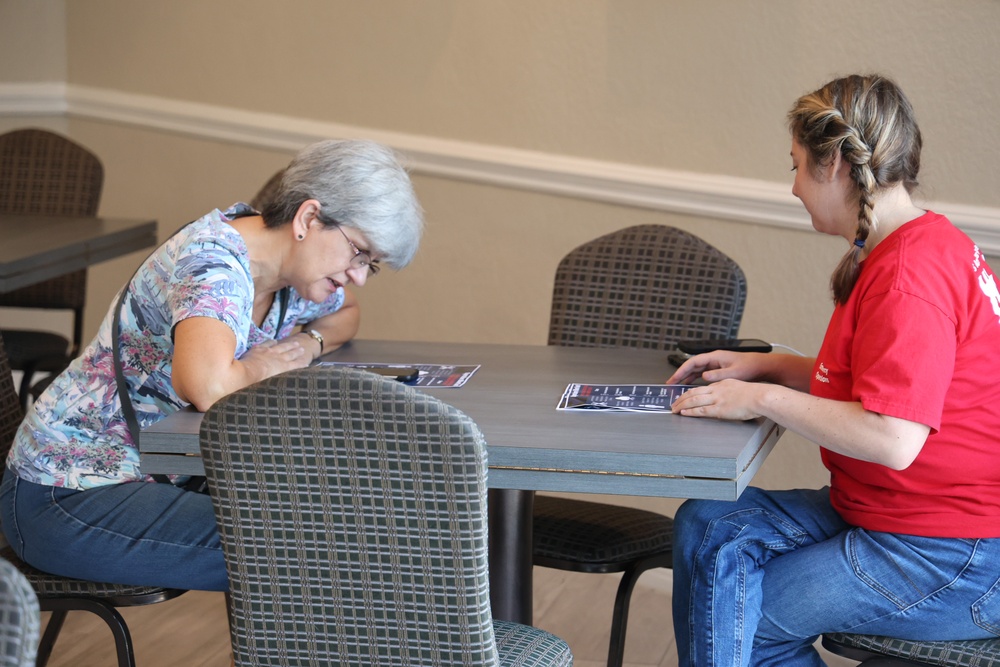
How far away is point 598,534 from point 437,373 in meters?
0.45

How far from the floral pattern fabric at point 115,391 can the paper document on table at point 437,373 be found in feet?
0.88

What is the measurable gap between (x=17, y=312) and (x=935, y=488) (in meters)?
3.90

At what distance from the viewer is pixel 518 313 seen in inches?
139

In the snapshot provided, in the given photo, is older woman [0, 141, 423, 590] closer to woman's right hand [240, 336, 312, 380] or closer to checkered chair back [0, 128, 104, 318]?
woman's right hand [240, 336, 312, 380]

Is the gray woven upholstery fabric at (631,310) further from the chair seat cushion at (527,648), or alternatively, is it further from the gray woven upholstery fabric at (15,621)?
the gray woven upholstery fabric at (15,621)

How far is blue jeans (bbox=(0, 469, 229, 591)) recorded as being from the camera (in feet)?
6.19

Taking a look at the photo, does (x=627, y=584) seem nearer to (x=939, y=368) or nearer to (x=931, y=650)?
(x=931, y=650)

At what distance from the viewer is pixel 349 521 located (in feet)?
4.50

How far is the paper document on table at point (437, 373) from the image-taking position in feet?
6.64

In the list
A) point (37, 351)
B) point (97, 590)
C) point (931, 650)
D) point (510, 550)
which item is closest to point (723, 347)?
point (510, 550)

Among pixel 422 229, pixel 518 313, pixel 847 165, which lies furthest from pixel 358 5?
pixel 847 165

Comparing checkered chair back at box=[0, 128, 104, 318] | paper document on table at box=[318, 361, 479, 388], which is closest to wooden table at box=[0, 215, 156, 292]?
checkered chair back at box=[0, 128, 104, 318]

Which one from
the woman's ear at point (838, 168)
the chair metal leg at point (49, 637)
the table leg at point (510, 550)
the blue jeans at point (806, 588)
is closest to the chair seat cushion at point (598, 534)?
the table leg at point (510, 550)

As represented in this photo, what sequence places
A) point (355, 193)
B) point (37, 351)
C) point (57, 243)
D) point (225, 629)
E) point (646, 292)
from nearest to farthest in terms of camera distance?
1. point (355, 193)
2. point (646, 292)
3. point (225, 629)
4. point (57, 243)
5. point (37, 351)
